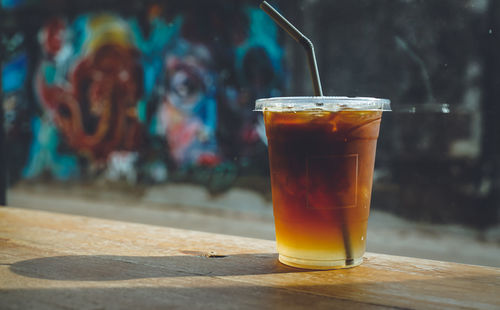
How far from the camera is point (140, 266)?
31.6 inches

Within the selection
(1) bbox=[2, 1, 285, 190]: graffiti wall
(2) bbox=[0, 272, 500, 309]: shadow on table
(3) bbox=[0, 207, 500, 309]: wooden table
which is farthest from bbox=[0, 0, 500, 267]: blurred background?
(2) bbox=[0, 272, 500, 309]: shadow on table

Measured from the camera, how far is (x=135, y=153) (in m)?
5.59

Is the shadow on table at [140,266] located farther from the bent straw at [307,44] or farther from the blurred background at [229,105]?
the blurred background at [229,105]

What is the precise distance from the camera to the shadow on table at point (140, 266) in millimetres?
750

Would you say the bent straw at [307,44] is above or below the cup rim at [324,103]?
above

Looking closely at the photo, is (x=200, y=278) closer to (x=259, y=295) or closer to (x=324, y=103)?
(x=259, y=295)

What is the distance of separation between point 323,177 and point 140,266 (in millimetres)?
320

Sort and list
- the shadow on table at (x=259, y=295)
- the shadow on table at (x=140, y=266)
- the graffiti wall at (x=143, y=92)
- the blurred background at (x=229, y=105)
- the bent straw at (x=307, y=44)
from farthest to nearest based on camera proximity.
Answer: the graffiti wall at (x=143, y=92), the blurred background at (x=229, y=105), the bent straw at (x=307, y=44), the shadow on table at (x=140, y=266), the shadow on table at (x=259, y=295)

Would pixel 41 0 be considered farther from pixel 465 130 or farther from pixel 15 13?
pixel 465 130

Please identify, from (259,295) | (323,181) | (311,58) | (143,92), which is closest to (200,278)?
(259,295)

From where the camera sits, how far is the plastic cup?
827mm

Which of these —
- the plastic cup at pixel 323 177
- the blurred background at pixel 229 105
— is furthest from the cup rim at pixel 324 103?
the blurred background at pixel 229 105

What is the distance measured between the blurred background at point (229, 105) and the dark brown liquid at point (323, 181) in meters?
2.80

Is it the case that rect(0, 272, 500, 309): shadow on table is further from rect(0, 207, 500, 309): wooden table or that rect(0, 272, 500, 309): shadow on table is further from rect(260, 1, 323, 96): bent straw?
rect(260, 1, 323, 96): bent straw
